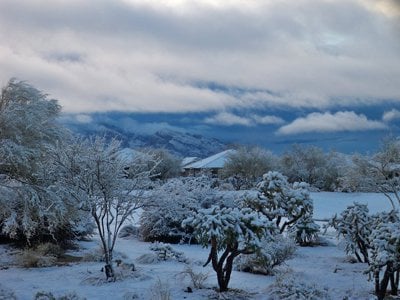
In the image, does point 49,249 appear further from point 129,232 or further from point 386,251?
point 386,251

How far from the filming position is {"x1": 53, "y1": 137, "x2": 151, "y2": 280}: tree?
11.1 meters

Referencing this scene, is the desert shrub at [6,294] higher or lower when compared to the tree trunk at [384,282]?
lower

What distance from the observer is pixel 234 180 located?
52031 millimetres

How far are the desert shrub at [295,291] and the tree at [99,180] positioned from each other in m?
3.87

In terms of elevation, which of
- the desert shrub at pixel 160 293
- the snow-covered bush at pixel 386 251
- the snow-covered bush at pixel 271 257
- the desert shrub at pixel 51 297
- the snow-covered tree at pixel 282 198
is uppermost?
the snow-covered tree at pixel 282 198

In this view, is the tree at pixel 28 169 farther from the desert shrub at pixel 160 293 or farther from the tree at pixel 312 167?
the tree at pixel 312 167

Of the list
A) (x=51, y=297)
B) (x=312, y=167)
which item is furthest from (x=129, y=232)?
(x=312, y=167)

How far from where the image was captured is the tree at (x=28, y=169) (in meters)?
13.6

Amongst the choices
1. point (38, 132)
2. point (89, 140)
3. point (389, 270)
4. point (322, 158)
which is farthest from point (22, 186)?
point (322, 158)

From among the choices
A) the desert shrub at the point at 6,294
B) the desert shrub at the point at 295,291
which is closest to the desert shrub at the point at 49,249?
the desert shrub at the point at 6,294

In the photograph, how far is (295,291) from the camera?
357 inches

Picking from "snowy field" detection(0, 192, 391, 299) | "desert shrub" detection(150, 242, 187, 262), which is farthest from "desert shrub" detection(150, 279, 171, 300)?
"desert shrub" detection(150, 242, 187, 262)

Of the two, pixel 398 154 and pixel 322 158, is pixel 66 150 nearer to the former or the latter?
pixel 398 154

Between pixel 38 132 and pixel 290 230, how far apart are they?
9862mm
